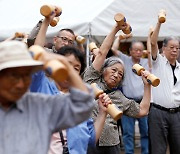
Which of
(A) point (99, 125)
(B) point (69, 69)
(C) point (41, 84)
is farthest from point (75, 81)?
(A) point (99, 125)

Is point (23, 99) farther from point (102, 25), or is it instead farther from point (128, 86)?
point (128, 86)

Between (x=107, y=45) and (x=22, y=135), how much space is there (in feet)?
7.44

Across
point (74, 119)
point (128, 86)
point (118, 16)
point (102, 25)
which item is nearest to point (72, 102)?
point (74, 119)

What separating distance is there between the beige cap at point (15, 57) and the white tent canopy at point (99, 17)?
419cm

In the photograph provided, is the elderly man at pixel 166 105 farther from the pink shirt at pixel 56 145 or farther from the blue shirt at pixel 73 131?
the pink shirt at pixel 56 145

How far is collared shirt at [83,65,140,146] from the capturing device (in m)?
3.92

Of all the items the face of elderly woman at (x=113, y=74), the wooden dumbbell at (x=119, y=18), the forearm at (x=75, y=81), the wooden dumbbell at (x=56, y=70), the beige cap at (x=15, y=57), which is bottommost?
the face of elderly woman at (x=113, y=74)

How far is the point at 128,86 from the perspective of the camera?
22.1 ft

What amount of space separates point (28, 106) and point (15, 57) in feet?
0.76

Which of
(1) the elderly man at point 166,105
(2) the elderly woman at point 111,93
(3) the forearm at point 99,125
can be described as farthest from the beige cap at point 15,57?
(1) the elderly man at point 166,105

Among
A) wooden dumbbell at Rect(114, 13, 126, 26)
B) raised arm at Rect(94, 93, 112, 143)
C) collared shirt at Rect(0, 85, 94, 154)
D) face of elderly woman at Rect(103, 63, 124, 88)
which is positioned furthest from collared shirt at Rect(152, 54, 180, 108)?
collared shirt at Rect(0, 85, 94, 154)

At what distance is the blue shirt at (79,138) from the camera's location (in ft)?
9.14

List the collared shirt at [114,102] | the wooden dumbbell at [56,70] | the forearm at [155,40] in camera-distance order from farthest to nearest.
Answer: the forearm at [155,40], the collared shirt at [114,102], the wooden dumbbell at [56,70]

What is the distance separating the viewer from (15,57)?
6.19 ft
